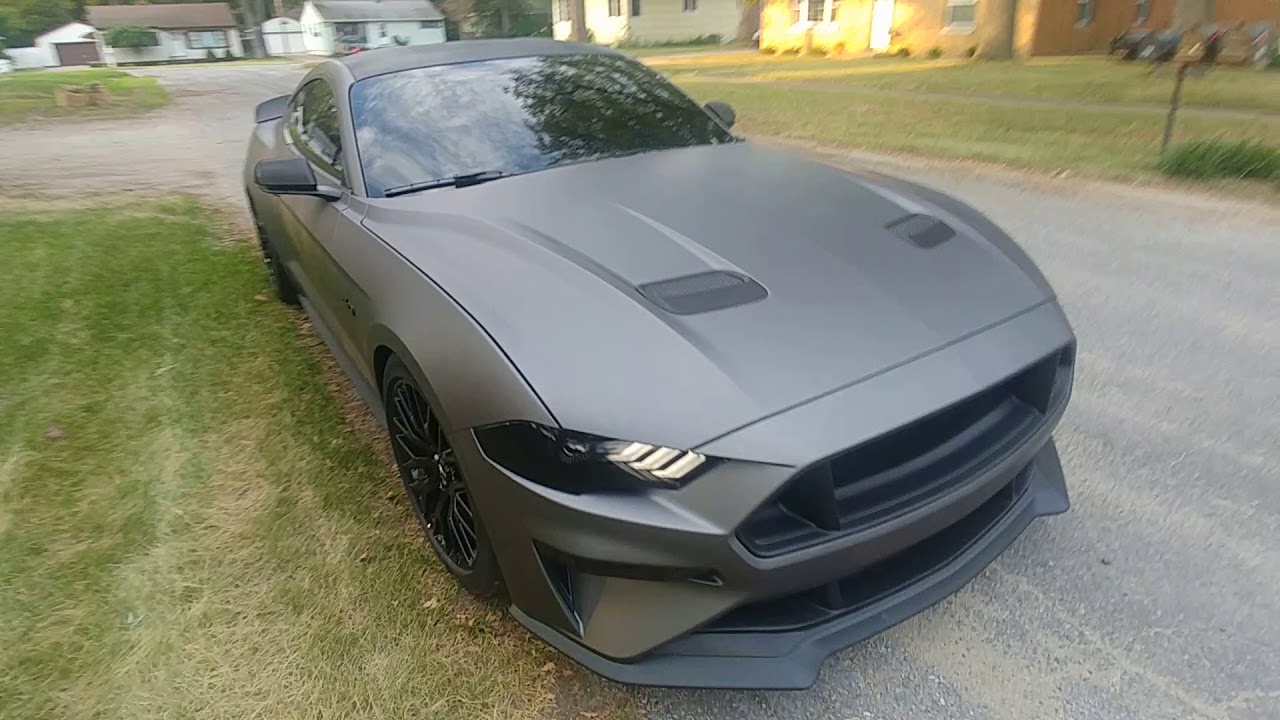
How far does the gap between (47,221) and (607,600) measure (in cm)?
782

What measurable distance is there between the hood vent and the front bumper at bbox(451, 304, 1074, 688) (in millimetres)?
421

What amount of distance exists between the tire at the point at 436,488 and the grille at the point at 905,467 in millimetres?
784

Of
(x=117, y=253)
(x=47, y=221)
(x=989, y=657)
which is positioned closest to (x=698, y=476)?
(x=989, y=657)

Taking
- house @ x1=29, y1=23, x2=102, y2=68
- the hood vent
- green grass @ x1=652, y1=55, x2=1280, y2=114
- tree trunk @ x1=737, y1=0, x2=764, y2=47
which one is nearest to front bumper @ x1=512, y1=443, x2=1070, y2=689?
the hood vent

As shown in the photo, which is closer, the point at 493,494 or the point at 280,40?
the point at 493,494

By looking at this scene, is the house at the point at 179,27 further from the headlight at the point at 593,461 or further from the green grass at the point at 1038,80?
the headlight at the point at 593,461

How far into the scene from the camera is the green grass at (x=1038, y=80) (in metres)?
11.8

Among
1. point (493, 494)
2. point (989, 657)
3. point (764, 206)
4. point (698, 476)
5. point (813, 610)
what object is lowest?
point (989, 657)

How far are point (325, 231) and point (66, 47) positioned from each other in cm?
8358

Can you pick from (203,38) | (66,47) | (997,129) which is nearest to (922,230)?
(997,129)

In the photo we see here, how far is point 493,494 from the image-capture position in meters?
2.03

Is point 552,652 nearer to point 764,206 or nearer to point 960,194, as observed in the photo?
point 764,206

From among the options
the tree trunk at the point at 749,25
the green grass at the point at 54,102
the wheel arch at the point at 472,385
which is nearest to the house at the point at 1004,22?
the tree trunk at the point at 749,25

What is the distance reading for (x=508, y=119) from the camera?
133 inches
